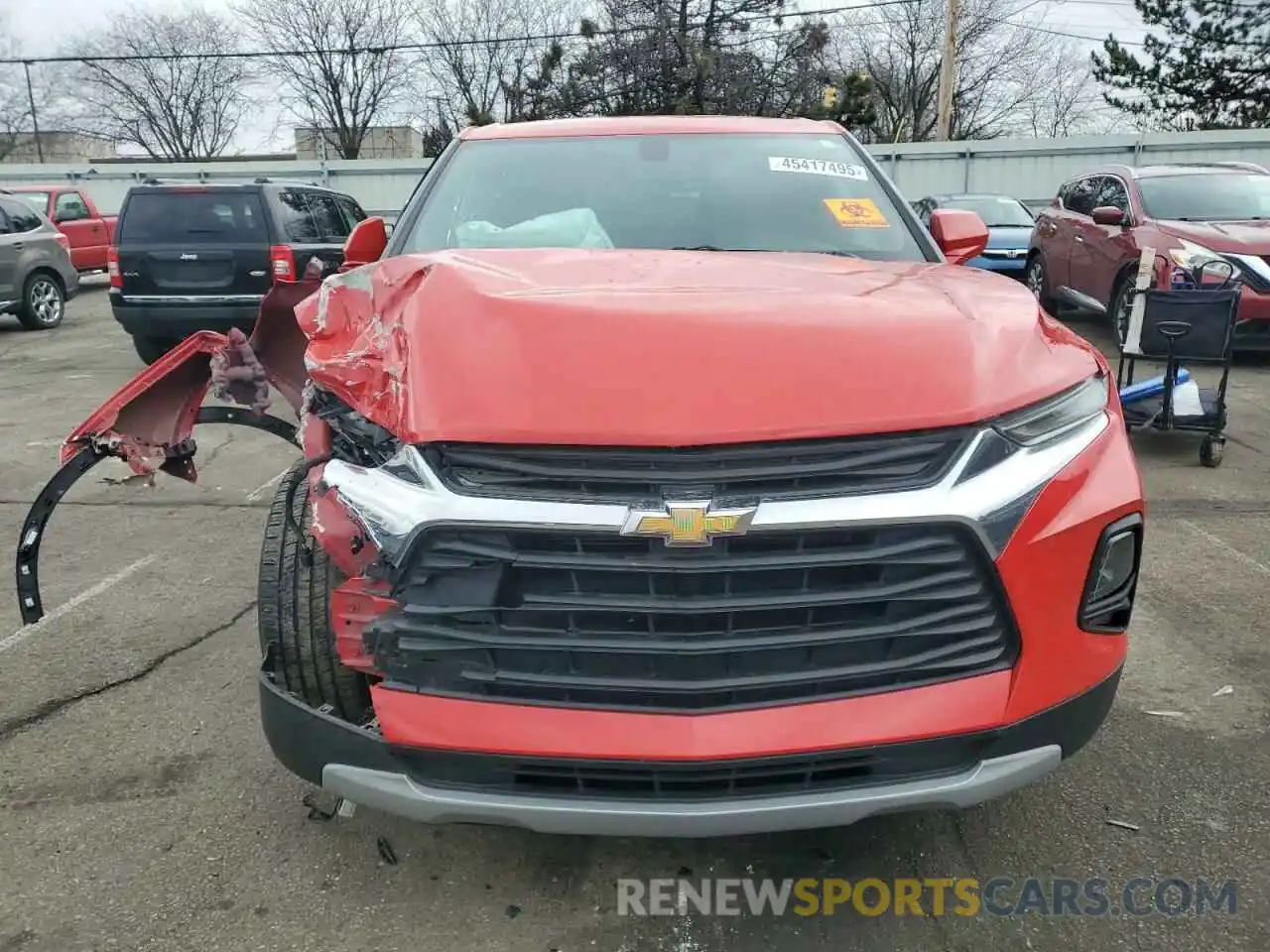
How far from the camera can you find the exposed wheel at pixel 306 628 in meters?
2.17

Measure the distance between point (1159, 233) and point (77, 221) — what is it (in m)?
16.2

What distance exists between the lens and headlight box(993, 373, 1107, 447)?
1938 mm

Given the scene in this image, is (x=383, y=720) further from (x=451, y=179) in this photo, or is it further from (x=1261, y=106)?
(x=1261, y=106)

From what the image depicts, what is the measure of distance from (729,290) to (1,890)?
7.28 feet

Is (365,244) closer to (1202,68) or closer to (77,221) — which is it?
(77,221)

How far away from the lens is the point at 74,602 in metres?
4.08

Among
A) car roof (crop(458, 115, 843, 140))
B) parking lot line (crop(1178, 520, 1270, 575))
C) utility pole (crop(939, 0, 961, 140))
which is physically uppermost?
utility pole (crop(939, 0, 961, 140))

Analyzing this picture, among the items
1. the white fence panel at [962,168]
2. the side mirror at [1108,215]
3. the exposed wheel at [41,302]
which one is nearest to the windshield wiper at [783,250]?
the side mirror at [1108,215]

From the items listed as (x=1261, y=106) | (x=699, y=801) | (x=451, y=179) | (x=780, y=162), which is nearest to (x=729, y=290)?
(x=699, y=801)

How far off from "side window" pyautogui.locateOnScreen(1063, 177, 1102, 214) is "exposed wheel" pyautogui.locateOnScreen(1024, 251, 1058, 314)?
73 cm

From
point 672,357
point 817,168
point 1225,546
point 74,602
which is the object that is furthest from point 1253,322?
point 74,602

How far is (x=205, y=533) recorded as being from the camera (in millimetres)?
4980

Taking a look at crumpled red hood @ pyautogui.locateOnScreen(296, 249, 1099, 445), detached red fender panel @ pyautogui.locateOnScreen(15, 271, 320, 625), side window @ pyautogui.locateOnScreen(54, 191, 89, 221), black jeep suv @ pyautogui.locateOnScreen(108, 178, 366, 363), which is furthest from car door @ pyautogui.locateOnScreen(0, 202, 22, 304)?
crumpled red hood @ pyautogui.locateOnScreen(296, 249, 1099, 445)

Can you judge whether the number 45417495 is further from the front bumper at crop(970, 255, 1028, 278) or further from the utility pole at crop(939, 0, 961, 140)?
the utility pole at crop(939, 0, 961, 140)
